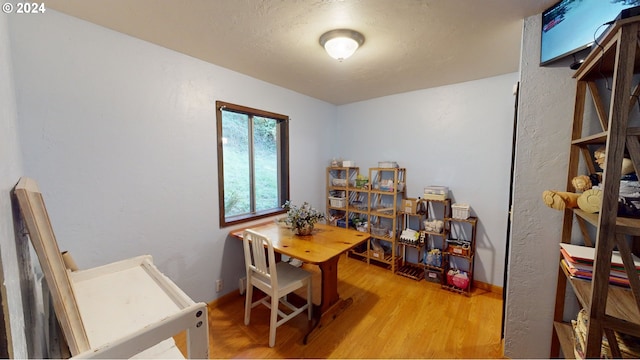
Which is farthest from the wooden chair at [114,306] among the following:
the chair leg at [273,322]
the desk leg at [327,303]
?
the desk leg at [327,303]

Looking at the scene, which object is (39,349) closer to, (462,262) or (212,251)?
→ (212,251)

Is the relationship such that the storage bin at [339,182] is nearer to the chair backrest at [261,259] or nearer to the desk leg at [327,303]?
the desk leg at [327,303]

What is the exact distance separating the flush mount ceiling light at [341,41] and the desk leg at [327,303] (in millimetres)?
1629

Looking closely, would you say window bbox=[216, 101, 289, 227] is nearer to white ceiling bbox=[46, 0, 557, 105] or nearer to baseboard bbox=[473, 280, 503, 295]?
white ceiling bbox=[46, 0, 557, 105]

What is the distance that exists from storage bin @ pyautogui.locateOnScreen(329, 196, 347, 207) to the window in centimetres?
80

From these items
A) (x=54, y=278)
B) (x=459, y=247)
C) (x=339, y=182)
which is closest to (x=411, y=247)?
(x=459, y=247)

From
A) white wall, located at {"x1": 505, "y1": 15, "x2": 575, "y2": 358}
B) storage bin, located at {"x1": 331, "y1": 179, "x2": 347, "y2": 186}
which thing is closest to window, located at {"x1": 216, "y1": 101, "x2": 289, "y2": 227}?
storage bin, located at {"x1": 331, "y1": 179, "x2": 347, "y2": 186}

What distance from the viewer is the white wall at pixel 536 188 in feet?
4.55

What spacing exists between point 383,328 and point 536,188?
157 centimetres

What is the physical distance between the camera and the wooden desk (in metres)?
1.85

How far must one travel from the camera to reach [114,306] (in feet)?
3.11

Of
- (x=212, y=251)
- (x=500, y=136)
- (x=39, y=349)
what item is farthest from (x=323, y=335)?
(x=500, y=136)

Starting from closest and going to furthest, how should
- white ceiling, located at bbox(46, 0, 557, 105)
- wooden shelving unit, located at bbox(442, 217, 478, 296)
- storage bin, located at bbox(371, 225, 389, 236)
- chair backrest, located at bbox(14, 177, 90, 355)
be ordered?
chair backrest, located at bbox(14, 177, 90, 355), white ceiling, located at bbox(46, 0, 557, 105), wooden shelving unit, located at bbox(442, 217, 478, 296), storage bin, located at bbox(371, 225, 389, 236)

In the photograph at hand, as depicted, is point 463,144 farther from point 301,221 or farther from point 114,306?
point 114,306
